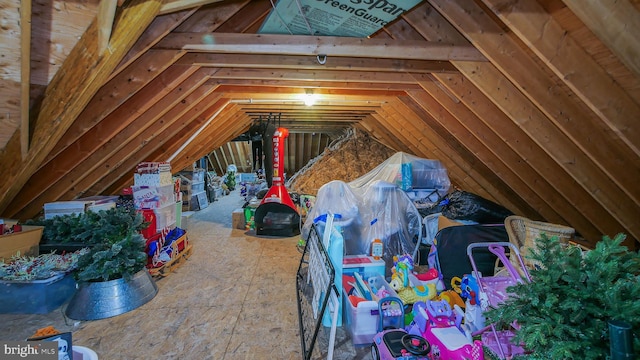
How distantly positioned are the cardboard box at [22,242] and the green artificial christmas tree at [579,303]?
13.3 feet

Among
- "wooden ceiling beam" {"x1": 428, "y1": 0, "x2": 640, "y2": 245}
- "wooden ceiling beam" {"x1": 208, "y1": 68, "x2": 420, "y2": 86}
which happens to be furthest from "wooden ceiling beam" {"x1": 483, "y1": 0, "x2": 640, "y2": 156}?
"wooden ceiling beam" {"x1": 208, "y1": 68, "x2": 420, "y2": 86}

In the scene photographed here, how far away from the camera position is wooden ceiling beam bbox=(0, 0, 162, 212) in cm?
161

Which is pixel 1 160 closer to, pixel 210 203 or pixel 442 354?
pixel 442 354

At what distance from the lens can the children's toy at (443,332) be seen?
173 cm

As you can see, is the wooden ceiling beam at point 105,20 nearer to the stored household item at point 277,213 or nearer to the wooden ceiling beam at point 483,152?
the wooden ceiling beam at point 483,152

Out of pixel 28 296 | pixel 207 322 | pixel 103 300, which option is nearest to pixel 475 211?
pixel 207 322

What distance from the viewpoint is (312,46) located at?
2.34 meters

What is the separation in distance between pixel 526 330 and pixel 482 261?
6.71 feet

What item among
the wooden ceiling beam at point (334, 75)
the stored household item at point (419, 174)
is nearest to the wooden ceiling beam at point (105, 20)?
the wooden ceiling beam at point (334, 75)

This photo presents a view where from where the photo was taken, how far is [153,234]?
3.60 meters

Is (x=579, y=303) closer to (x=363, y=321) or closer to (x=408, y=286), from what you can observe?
(x=363, y=321)

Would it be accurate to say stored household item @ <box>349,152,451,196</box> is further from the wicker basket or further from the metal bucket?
the metal bucket

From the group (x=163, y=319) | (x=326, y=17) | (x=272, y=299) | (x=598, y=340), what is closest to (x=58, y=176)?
(x=163, y=319)

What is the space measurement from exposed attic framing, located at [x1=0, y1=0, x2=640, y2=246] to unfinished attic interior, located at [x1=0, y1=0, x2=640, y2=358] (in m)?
0.01
